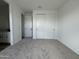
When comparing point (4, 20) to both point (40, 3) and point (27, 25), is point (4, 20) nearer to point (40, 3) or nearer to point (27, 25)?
point (27, 25)

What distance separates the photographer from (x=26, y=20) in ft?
29.9

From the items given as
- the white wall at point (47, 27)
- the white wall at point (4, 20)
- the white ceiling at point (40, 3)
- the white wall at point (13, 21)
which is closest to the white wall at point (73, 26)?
the white ceiling at point (40, 3)

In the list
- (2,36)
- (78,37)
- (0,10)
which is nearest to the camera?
(78,37)

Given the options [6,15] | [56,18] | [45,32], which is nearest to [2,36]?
[6,15]

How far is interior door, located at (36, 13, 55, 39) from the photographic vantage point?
7.71 metres

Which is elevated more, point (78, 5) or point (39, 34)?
point (78, 5)

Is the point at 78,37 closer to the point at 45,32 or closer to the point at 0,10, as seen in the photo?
the point at 45,32

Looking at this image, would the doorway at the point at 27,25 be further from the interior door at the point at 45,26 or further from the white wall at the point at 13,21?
the white wall at the point at 13,21

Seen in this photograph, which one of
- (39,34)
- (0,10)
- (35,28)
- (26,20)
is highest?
(0,10)

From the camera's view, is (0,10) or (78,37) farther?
(0,10)

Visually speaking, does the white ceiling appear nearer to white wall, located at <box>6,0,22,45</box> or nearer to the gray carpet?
white wall, located at <box>6,0,22,45</box>

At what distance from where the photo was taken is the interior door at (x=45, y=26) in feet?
25.3

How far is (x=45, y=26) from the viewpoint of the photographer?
7.75 metres

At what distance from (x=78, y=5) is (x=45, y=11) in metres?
→ 4.28
